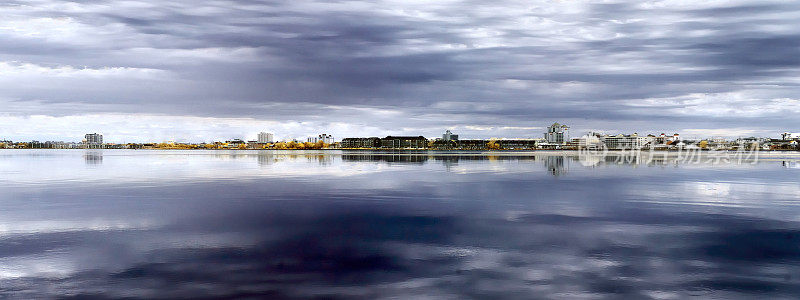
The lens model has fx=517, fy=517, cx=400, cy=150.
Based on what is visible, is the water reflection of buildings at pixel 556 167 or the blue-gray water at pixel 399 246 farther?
the water reflection of buildings at pixel 556 167

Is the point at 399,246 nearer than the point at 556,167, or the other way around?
the point at 399,246

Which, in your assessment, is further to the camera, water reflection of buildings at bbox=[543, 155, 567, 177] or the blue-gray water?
water reflection of buildings at bbox=[543, 155, 567, 177]

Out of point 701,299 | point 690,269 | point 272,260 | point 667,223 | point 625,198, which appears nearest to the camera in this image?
point 701,299

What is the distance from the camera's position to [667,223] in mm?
19000

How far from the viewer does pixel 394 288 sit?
35.4ft

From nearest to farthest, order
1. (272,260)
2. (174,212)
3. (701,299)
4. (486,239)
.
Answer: (701,299) < (272,260) < (486,239) < (174,212)

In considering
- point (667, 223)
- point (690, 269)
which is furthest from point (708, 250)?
point (667, 223)

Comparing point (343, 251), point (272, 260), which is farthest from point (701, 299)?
point (272, 260)

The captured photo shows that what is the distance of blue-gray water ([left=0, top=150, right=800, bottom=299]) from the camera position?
428 inches

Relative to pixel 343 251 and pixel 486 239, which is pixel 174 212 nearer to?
pixel 343 251

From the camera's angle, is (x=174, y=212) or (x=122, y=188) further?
(x=122, y=188)

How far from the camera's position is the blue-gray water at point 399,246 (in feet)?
35.7

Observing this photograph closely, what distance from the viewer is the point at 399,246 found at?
49.0 ft

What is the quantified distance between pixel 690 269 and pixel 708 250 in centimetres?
278
